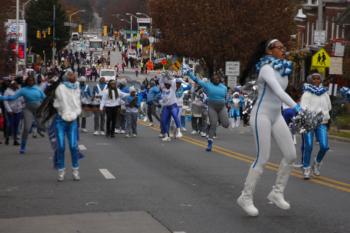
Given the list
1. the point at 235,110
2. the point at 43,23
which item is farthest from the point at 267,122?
the point at 43,23

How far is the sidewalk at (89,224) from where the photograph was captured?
31.2 ft

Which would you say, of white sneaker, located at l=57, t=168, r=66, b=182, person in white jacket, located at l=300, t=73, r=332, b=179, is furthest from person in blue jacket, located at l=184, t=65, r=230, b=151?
white sneaker, located at l=57, t=168, r=66, b=182

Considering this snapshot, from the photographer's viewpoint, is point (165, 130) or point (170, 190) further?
point (165, 130)

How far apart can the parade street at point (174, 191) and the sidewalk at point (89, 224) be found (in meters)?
0.04

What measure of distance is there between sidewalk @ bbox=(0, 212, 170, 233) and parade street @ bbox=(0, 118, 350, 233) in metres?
0.04

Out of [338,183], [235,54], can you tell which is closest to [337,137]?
[338,183]

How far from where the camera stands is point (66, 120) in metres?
14.2

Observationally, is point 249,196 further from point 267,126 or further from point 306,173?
point 306,173

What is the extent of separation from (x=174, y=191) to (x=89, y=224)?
3073mm

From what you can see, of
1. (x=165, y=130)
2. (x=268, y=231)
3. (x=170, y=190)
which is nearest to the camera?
(x=268, y=231)

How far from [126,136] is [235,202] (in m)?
15.2

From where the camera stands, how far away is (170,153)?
792 inches

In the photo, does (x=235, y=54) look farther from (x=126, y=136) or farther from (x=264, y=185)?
(x=264, y=185)

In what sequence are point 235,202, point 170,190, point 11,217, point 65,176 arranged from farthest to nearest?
point 65,176 → point 170,190 → point 235,202 → point 11,217
